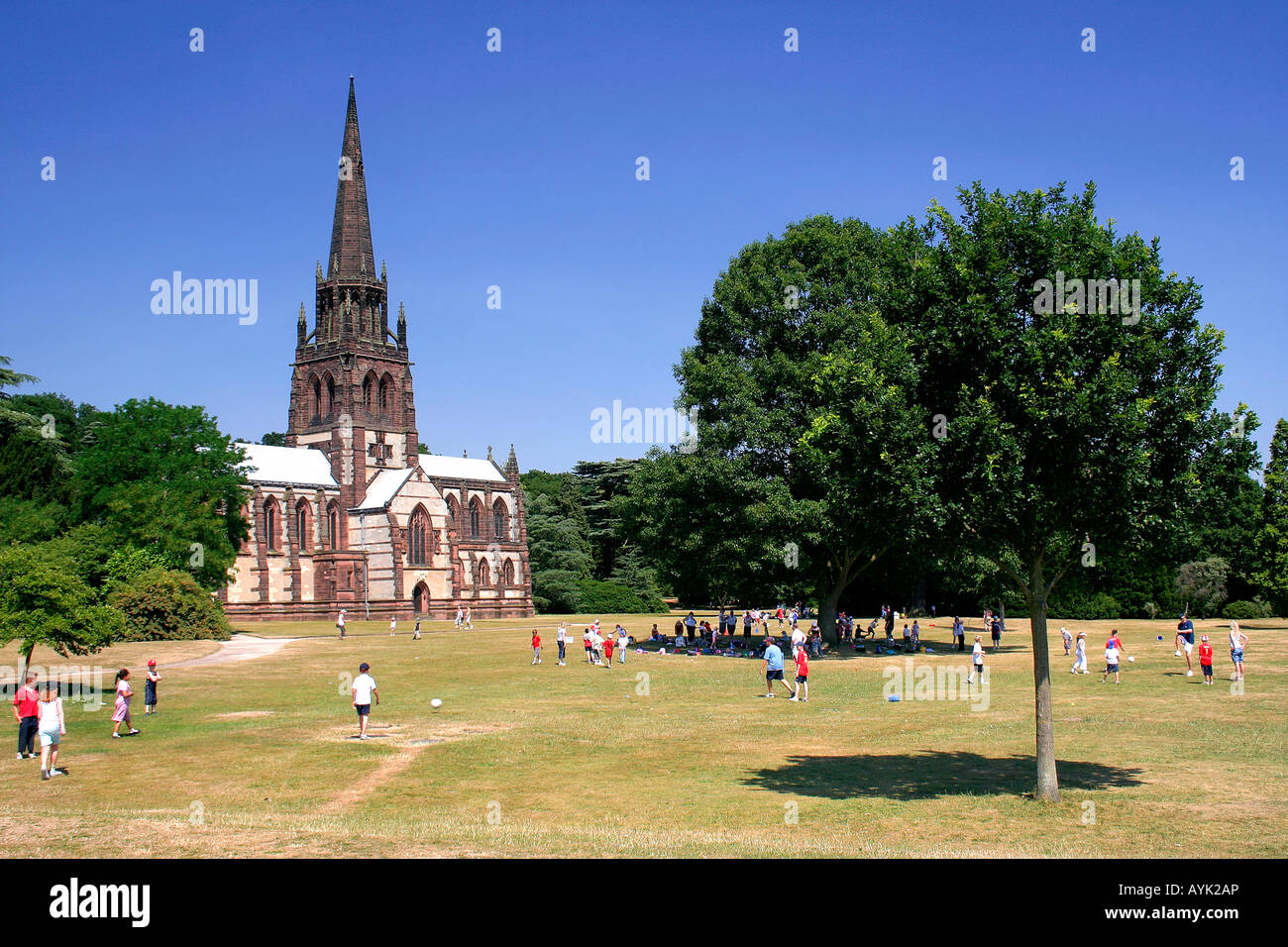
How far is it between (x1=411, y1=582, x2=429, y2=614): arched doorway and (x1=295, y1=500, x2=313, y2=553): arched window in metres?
10.3

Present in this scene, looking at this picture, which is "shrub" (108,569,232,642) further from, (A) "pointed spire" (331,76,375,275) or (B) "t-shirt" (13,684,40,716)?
(A) "pointed spire" (331,76,375,275)

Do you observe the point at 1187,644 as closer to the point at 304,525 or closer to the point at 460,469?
the point at 304,525

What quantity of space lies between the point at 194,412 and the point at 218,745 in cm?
5201

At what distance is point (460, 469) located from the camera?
11650 centimetres

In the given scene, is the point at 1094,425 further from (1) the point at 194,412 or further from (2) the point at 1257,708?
(1) the point at 194,412

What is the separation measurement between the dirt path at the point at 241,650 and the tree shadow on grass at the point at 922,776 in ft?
106

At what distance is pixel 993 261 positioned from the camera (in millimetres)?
17547

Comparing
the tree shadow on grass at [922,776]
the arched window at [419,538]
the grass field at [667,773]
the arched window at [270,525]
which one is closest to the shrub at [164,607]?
the grass field at [667,773]

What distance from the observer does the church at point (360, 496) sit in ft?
315

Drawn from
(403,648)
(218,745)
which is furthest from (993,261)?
(403,648)

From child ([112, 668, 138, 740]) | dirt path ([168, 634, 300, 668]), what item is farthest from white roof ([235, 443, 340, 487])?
child ([112, 668, 138, 740])

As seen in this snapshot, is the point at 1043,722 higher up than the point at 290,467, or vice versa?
the point at 290,467

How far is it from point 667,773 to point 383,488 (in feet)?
281

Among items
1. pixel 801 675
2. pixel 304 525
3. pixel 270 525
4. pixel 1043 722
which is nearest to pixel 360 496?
pixel 304 525
